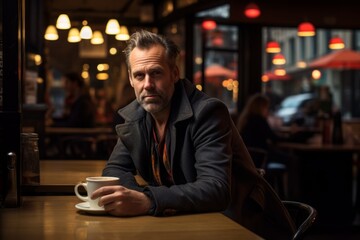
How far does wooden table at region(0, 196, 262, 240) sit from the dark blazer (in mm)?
76

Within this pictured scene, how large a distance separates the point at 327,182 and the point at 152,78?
5057 millimetres

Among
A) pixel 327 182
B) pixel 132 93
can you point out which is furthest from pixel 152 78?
pixel 132 93

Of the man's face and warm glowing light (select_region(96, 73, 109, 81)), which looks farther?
warm glowing light (select_region(96, 73, 109, 81))

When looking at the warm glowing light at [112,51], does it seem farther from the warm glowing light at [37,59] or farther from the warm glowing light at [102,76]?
the warm glowing light at [37,59]

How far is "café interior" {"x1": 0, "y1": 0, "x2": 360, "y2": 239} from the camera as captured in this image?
89.5 inches

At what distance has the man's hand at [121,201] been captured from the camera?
2121mm

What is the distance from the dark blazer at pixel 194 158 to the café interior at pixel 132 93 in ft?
0.34

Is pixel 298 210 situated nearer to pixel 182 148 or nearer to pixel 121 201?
pixel 182 148

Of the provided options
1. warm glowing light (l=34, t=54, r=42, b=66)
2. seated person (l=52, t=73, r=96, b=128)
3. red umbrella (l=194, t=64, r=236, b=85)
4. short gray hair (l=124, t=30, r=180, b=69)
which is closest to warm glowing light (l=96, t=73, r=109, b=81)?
red umbrella (l=194, t=64, r=236, b=85)

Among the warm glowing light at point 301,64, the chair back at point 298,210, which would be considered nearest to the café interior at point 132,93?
the chair back at point 298,210

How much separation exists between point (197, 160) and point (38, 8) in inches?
235

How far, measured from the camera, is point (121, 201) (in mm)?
2123

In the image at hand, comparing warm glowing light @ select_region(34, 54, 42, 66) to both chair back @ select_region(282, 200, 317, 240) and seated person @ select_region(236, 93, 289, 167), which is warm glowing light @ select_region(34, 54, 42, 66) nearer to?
seated person @ select_region(236, 93, 289, 167)

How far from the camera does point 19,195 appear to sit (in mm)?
2326
